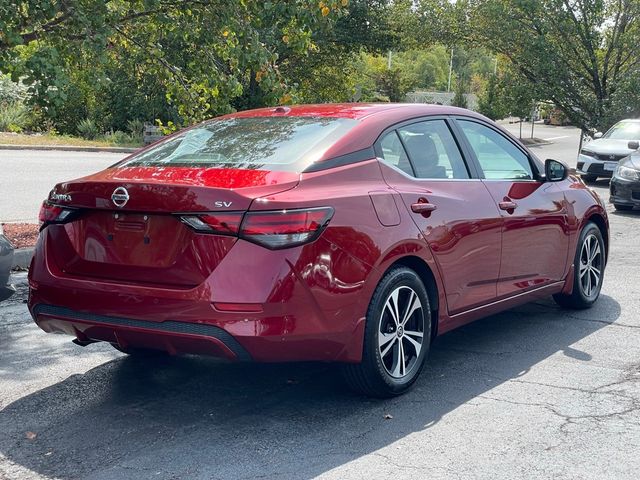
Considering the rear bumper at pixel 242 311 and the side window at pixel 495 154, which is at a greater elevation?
the side window at pixel 495 154

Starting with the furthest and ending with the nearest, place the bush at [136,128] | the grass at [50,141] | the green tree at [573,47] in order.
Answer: the bush at [136,128] < the green tree at [573,47] < the grass at [50,141]

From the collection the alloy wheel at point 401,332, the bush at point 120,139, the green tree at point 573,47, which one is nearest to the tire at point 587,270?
the alloy wheel at point 401,332

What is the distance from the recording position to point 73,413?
471 centimetres

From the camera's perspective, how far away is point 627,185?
13914mm

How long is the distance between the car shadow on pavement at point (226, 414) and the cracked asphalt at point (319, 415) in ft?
0.03

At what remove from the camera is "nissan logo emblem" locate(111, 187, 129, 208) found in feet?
14.5

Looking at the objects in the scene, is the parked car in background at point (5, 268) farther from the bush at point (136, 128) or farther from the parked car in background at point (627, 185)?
the bush at point (136, 128)

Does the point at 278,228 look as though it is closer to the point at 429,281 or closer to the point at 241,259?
the point at 241,259

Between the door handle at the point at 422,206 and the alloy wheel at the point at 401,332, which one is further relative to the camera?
the door handle at the point at 422,206

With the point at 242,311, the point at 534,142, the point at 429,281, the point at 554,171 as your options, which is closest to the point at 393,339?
the point at 429,281

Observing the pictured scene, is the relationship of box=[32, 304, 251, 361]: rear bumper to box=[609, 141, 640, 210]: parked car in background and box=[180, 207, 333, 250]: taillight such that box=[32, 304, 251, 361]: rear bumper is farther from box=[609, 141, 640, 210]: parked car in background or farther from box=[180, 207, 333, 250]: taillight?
box=[609, 141, 640, 210]: parked car in background

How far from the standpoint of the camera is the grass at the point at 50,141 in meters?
24.1

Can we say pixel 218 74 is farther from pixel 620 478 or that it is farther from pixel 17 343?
pixel 620 478

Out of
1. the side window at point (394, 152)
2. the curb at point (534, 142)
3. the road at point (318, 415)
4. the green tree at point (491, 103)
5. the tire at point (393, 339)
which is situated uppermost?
the side window at point (394, 152)
